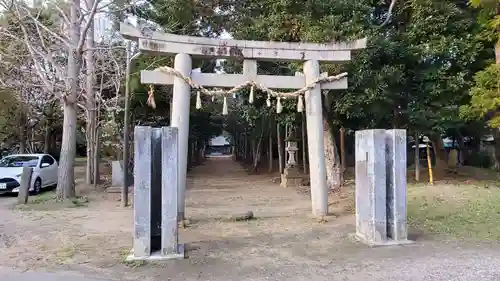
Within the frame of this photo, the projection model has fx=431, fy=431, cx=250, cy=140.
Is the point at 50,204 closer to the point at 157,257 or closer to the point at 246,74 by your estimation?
the point at 246,74

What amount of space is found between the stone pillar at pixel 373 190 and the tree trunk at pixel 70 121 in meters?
9.18

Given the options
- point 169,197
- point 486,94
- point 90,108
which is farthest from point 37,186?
point 486,94

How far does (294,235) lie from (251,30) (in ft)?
24.4

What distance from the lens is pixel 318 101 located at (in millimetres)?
9578

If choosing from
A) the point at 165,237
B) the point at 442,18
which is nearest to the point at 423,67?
the point at 442,18

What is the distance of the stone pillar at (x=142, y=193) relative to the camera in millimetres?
6145

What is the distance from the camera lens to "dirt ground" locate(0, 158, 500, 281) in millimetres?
5527

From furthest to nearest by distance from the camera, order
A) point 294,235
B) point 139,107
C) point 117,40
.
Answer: point 139,107 < point 117,40 < point 294,235

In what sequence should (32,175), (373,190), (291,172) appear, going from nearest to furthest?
(373,190)
(32,175)
(291,172)

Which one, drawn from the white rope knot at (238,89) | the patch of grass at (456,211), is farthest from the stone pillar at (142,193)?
the patch of grass at (456,211)

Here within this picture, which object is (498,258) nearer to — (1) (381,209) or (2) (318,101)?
(1) (381,209)

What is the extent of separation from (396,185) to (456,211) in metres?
3.22

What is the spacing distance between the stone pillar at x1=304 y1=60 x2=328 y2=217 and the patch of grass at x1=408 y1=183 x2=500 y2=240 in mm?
1848

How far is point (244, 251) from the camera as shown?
6.64 metres
